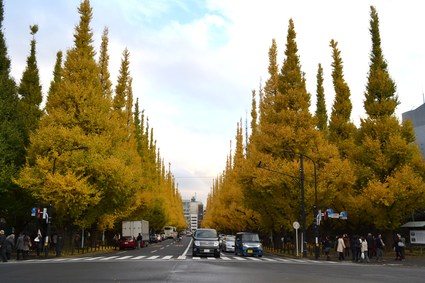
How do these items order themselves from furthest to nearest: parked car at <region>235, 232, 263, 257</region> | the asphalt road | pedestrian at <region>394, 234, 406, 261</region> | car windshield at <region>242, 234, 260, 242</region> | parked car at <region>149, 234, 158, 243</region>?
parked car at <region>149, 234, 158, 243</region> → car windshield at <region>242, 234, 260, 242</region> → parked car at <region>235, 232, 263, 257</region> → pedestrian at <region>394, 234, 406, 261</region> → the asphalt road

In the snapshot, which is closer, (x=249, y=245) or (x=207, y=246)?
(x=207, y=246)

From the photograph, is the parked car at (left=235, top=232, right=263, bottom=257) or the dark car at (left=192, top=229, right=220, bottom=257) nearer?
the dark car at (left=192, top=229, right=220, bottom=257)

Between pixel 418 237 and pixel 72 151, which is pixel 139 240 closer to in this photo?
pixel 72 151

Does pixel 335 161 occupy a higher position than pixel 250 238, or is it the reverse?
pixel 335 161

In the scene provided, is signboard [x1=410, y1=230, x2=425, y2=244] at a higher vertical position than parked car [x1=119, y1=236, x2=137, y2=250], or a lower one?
higher

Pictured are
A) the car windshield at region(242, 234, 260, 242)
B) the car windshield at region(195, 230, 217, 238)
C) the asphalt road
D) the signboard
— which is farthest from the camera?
the car windshield at region(242, 234, 260, 242)

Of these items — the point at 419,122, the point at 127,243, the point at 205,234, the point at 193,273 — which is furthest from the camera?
the point at 419,122

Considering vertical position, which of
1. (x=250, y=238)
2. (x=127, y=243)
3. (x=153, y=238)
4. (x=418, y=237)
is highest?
(x=418, y=237)

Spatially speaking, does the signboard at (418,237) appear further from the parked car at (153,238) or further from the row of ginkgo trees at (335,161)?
the parked car at (153,238)

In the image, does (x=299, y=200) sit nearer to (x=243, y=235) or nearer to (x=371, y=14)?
(x=243, y=235)

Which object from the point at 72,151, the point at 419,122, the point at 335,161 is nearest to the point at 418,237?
the point at 335,161

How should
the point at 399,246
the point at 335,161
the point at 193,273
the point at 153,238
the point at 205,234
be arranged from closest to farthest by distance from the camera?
the point at 193,273
the point at 399,246
the point at 205,234
the point at 335,161
the point at 153,238

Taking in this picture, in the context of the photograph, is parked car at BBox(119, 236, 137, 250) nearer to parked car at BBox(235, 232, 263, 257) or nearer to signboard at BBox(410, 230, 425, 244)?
parked car at BBox(235, 232, 263, 257)

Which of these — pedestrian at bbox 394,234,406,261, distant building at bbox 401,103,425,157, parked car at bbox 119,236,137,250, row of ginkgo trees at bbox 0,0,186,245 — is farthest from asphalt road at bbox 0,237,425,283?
distant building at bbox 401,103,425,157
